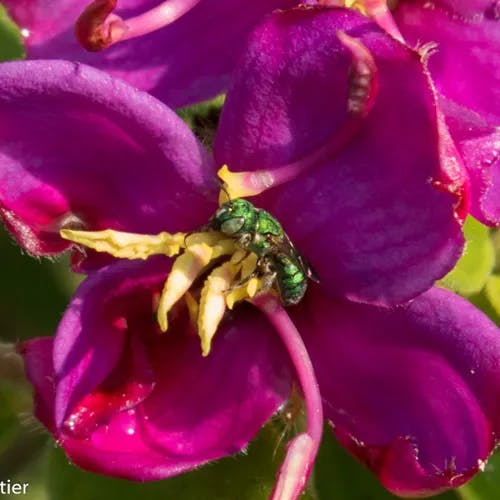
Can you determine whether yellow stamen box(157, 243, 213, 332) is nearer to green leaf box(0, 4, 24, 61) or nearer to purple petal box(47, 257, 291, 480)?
purple petal box(47, 257, 291, 480)

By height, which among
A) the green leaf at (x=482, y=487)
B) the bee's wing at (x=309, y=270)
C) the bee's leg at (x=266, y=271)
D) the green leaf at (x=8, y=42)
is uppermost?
the bee's leg at (x=266, y=271)

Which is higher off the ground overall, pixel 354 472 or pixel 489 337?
pixel 489 337

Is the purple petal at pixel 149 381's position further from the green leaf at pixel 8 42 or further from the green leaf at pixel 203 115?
the green leaf at pixel 8 42

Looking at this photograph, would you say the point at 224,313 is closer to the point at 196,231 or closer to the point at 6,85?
the point at 196,231

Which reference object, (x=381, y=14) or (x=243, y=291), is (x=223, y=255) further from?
(x=381, y=14)

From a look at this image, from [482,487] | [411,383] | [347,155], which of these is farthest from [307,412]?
[482,487]

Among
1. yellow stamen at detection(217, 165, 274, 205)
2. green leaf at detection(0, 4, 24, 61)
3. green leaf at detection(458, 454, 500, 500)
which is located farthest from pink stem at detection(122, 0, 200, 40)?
green leaf at detection(458, 454, 500, 500)

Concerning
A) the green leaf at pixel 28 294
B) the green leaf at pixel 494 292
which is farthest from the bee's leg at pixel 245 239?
the green leaf at pixel 28 294

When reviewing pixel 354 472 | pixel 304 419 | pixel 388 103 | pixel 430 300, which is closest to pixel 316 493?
pixel 354 472
